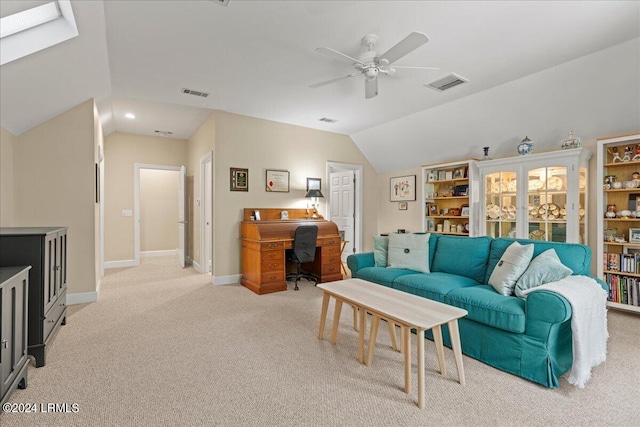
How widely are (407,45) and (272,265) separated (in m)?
3.18

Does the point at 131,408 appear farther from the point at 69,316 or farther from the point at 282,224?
the point at 282,224

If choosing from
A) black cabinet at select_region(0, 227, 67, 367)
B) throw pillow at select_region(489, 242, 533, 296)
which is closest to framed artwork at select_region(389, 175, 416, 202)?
throw pillow at select_region(489, 242, 533, 296)

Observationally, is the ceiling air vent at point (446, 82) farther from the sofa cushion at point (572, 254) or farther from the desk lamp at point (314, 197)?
the desk lamp at point (314, 197)

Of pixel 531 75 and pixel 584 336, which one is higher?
pixel 531 75

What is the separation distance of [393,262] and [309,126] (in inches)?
128

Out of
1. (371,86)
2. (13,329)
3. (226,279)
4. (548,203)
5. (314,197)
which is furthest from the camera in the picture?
(314,197)

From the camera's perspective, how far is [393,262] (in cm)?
350

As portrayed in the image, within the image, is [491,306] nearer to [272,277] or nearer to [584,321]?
[584,321]

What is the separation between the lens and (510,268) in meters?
2.54

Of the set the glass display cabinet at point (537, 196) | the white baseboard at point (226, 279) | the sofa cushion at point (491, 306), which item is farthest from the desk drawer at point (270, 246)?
the glass display cabinet at point (537, 196)

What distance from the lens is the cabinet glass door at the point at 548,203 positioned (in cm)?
389

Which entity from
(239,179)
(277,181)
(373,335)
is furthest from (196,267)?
(373,335)

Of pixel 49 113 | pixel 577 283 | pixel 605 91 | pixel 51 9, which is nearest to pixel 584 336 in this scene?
pixel 577 283

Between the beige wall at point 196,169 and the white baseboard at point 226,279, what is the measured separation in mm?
1192
